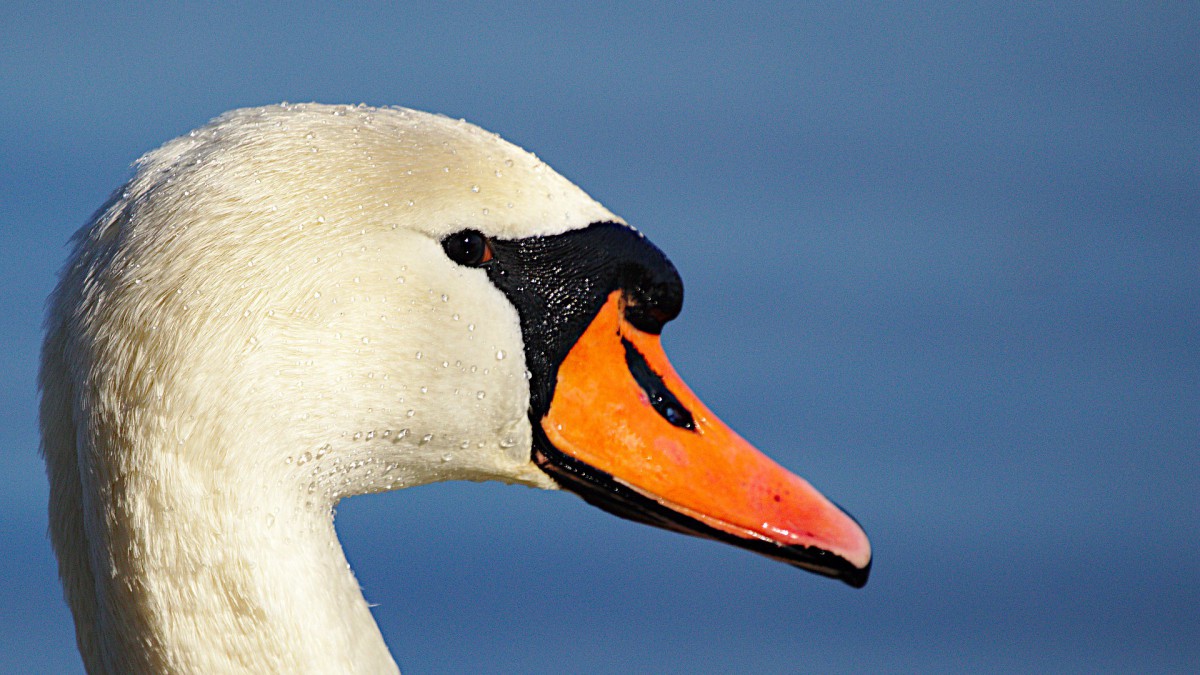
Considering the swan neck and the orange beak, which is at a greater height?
the orange beak

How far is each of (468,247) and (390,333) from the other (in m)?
0.14

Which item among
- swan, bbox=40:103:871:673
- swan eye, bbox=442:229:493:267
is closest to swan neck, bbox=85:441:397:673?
swan, bbox=40:103:871:673

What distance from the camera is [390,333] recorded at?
1720 millimetres

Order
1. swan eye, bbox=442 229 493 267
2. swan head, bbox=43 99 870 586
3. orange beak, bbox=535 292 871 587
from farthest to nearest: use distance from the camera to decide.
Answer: orange beak, bbox=535 292 871 587
swan eye, bbox=442 229 493 267
swan head, bbox=43 99 870 586

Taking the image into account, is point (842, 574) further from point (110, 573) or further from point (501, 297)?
point (110, 573)

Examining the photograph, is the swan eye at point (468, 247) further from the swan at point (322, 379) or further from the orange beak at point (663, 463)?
the orange beak at point (663, 463)

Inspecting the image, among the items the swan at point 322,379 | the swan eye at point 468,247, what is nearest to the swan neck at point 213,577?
the swan at point 322,379

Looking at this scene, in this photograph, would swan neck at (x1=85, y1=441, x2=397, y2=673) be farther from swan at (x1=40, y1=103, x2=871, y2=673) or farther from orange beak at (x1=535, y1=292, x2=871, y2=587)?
orange beak at (x1=535, y1=292, x2=871, y2=587)

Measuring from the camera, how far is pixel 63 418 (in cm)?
171

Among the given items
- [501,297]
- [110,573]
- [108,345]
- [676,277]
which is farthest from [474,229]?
[110,573]

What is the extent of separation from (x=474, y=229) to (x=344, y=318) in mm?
198

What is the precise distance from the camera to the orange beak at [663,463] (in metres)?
1.89

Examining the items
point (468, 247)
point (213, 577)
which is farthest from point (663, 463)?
point (213, 577)

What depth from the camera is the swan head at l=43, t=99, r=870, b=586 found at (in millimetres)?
1594
